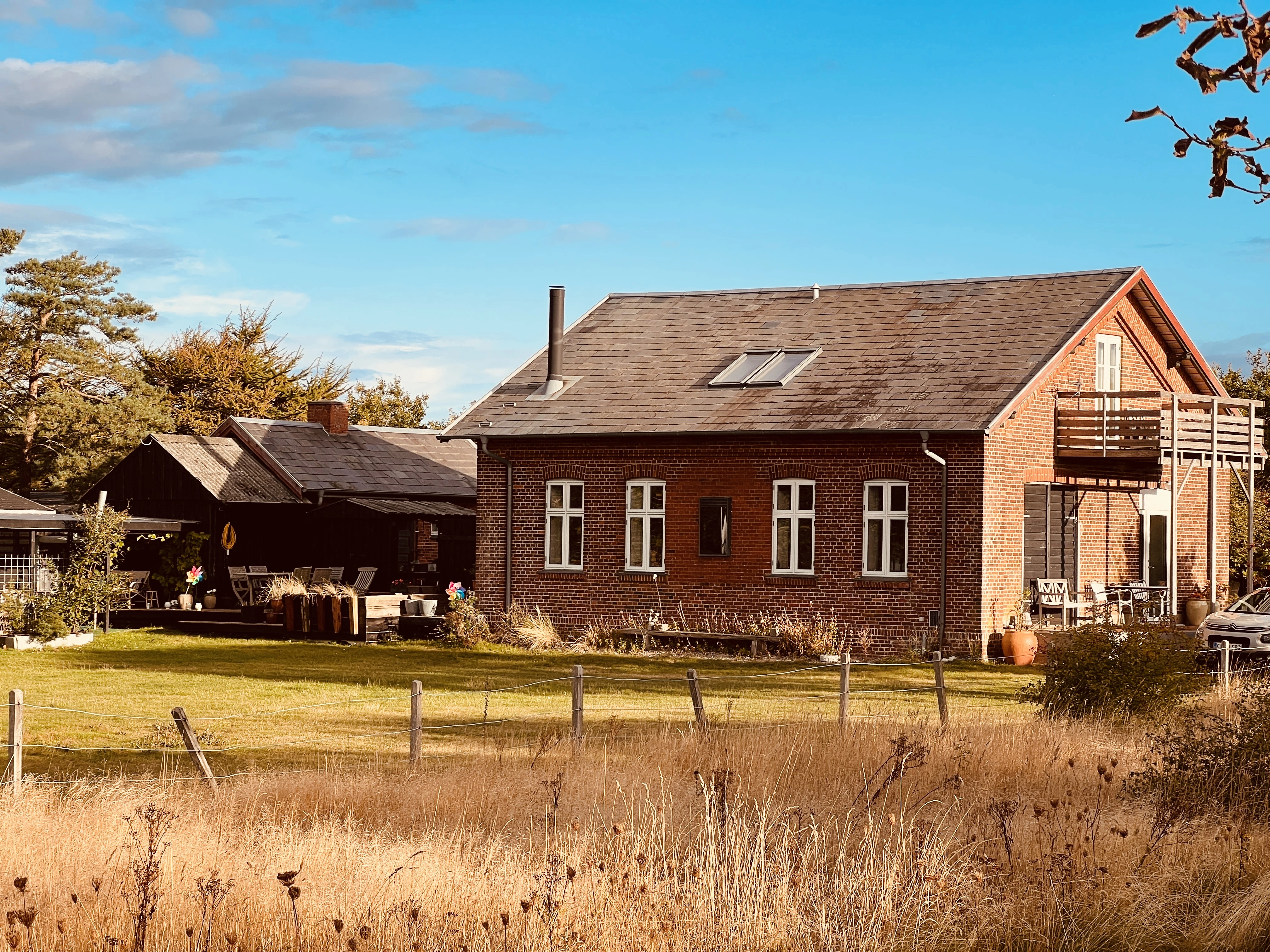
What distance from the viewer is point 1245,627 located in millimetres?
22203

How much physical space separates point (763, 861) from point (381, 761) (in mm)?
6109

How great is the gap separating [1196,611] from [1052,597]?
3.37 metres

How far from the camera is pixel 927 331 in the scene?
27.6m

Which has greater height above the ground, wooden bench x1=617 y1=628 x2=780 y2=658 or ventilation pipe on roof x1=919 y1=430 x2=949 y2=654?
ventilation pipe on roof x1=919 y1=430 x2=949 y2=654

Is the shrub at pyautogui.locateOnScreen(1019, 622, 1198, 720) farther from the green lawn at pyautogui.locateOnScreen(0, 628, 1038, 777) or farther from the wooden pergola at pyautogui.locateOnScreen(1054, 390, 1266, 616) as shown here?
the wooden pergola at pyautogui.locateOnScreen(1054, 390, 1266, 616)

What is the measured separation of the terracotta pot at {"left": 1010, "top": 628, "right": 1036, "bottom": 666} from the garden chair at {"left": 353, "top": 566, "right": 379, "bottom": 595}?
43.4 ft

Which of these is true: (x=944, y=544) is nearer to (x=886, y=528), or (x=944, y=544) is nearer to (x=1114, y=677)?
(x=886, y=528)

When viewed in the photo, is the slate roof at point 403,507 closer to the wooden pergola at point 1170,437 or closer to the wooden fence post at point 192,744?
the wooden pergola at point 1170,437

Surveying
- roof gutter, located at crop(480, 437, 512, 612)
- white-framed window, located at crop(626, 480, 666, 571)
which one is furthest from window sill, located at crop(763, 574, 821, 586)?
roof gutter, located at crop(480, 437, 512, 612)

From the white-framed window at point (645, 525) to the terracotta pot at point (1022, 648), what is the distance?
243 inches

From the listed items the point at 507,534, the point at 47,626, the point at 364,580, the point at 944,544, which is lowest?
the point at 47,626

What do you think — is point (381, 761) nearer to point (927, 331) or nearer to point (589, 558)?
point (589, 558)

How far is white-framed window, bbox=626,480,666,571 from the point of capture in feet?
89.4

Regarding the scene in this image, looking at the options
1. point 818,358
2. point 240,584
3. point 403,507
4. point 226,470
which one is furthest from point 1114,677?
point 226,470
